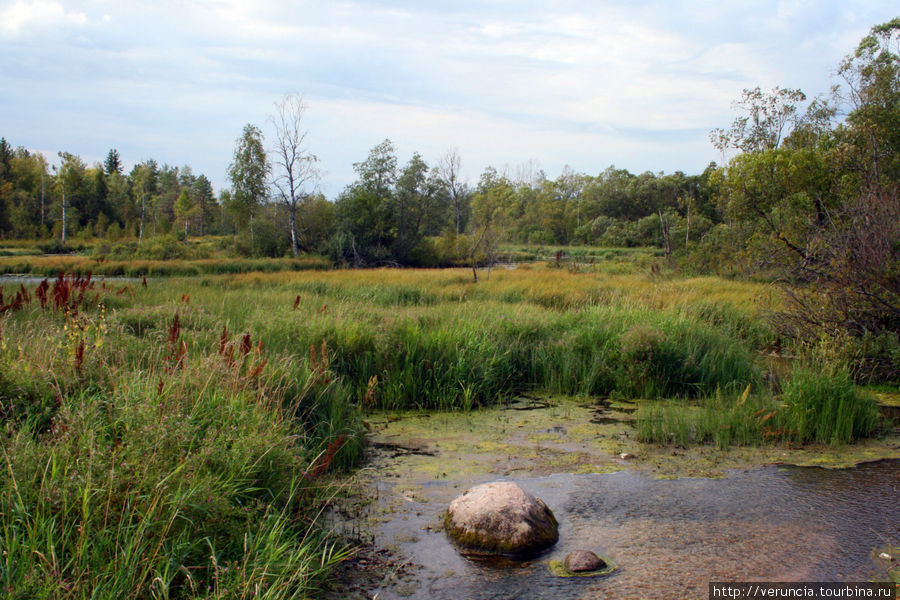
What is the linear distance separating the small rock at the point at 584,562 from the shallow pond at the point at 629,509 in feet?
0.33

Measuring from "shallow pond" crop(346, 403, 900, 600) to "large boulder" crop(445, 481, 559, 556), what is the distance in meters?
0.11

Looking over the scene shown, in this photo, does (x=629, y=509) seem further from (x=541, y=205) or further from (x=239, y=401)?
(x=541, y=205)

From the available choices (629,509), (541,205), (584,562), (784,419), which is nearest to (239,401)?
(584,562)

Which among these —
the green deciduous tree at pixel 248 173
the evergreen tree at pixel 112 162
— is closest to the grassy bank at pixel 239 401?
the green deciduous tree at pixel 248 173

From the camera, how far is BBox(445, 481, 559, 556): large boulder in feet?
13.8

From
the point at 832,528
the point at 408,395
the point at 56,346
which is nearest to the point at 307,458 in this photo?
the point at 56,346

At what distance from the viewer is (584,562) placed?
3.97 m

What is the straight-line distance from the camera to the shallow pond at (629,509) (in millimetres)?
3887

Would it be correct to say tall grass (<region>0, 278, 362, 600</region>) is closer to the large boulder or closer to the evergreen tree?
the large boulder

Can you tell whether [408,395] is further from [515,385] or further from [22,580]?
[22,580]

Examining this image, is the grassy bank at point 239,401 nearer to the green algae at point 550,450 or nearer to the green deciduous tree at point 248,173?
the green algae at point 550,450

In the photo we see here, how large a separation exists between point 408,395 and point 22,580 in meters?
5.67

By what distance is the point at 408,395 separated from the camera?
803cm

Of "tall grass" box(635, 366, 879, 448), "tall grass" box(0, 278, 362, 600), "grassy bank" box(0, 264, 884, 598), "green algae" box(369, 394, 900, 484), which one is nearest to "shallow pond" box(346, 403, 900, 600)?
"green algae" box(369, 394, 900, 484)
